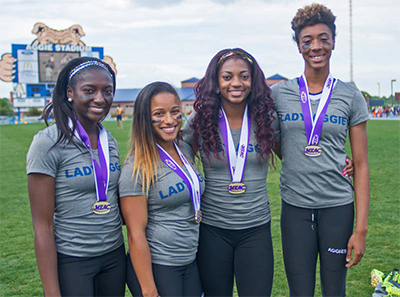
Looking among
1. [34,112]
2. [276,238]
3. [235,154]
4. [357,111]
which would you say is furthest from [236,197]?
[34,112]

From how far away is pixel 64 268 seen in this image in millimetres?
2293

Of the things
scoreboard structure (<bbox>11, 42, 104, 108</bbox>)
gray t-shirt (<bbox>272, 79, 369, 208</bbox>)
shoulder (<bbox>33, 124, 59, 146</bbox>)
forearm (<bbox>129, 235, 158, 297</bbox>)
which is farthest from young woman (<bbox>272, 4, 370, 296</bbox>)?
scoreboard structure (<bbox>11, 42, 104, 108</bbox>)

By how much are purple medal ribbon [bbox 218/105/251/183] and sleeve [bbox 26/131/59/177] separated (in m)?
1.16

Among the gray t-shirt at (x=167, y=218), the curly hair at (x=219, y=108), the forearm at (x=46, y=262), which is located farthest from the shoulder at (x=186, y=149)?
the forearm at (x=46, y=262)

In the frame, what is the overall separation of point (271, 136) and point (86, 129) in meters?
1.27

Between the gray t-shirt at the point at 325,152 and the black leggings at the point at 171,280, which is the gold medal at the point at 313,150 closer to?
the gray t-shirt at the point at 325,152

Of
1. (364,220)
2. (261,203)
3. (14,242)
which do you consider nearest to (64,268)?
(261,203)

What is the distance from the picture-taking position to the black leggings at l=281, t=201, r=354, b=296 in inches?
109

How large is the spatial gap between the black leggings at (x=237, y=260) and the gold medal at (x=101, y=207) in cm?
75

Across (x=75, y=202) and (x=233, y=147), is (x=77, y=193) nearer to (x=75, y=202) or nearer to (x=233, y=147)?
(x=75, y=202)

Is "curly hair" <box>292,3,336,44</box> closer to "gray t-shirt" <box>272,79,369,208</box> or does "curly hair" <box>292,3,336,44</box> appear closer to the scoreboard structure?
"gray t-shirt" <box>272,79,369,208</box>

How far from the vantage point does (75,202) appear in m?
2.29

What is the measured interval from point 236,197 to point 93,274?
1.06 m

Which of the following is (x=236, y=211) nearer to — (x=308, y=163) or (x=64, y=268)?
(x=308, y=163)
